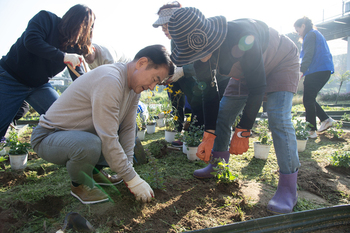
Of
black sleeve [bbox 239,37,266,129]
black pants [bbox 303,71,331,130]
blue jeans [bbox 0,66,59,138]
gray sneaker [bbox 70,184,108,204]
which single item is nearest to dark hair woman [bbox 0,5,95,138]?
blue jeans [bbox 0,66,59,138]

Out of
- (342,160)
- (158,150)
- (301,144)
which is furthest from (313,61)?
(158,150)

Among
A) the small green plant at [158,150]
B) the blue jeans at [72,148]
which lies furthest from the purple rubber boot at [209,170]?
the blue jeans at [72,148]

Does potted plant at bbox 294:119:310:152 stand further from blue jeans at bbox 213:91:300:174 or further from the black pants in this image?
blue jeans at bbox 213:91:300:174

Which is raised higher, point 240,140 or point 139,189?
point 240,140

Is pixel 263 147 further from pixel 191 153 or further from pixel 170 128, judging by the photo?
pixel 170 128

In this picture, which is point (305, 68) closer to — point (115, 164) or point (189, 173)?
point (189, 173)

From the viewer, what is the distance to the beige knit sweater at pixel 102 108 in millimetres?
1392

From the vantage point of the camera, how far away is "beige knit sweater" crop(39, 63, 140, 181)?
4.57ft

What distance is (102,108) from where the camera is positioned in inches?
54.0

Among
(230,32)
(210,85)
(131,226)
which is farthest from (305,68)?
(131,226)

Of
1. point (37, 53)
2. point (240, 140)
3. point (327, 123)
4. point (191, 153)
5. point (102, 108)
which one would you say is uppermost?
point (37, 53)

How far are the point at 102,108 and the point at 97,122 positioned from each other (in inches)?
4.2

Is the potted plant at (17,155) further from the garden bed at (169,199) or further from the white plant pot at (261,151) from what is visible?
the white plant pot at (261,151)

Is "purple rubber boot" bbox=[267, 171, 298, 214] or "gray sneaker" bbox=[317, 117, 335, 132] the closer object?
"purple rubber boot" bbox=[267, 171, 298, 214]
